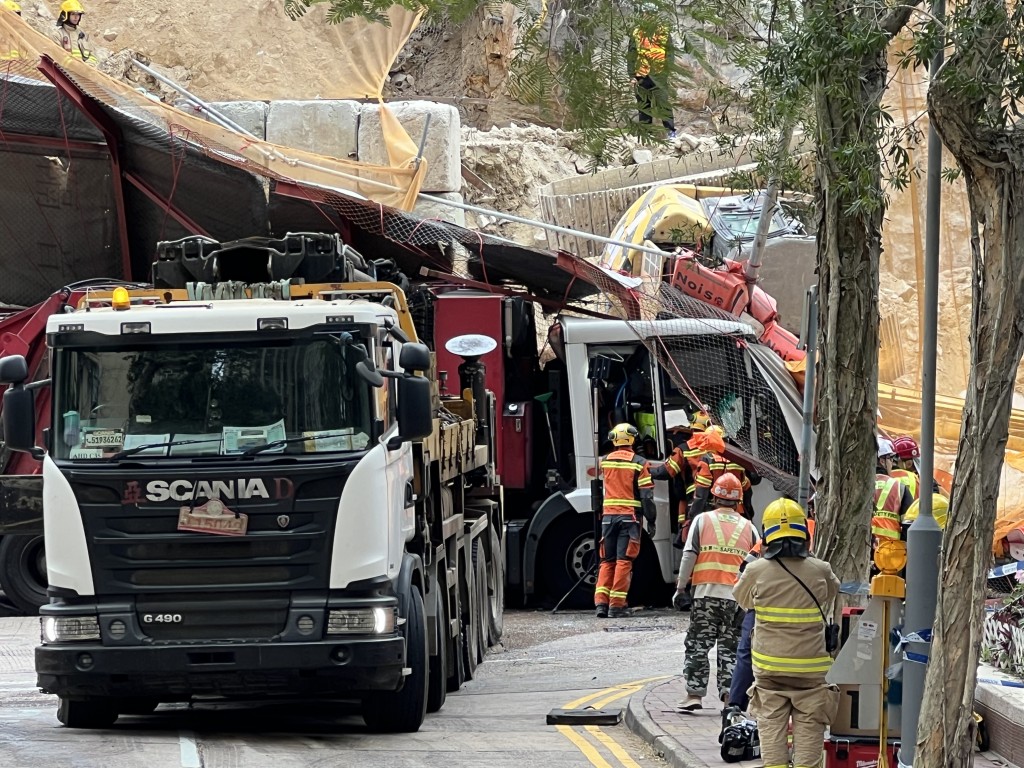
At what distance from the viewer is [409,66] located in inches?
1491

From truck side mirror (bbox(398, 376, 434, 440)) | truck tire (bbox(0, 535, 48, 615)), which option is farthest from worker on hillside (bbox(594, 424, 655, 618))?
truck side mirror (bbox(398, 376, 434, 440))

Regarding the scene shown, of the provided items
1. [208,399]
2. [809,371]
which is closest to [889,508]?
[809,371]

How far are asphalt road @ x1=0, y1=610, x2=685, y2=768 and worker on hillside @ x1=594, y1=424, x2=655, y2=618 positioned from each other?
123 cm

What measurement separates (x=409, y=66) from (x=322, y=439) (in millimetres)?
28968

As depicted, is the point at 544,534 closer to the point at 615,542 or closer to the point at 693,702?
the point at 615,542

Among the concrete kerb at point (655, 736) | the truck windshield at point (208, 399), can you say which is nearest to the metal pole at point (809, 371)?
the concrete kerb at point (655, 736)

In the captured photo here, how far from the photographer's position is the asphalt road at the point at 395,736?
955cm

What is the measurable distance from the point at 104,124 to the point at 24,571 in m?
4.57

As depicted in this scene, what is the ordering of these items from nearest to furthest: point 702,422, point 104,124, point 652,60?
point 652,60 < point 702,422 < point 104,124

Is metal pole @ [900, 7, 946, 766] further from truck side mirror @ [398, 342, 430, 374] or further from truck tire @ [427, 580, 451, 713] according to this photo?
truck tire @ [427, 580, 451, 713]

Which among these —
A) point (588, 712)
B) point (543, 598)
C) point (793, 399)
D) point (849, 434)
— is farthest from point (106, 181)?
point (849, 434)

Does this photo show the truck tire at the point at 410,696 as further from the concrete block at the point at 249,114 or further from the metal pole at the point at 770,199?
the concrete block at the point at 249,114

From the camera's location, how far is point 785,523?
27.4 feet

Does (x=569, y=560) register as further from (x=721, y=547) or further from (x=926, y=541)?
(x=926, y=541)
